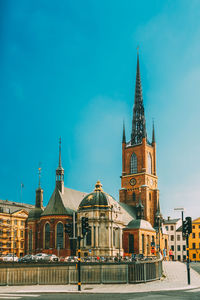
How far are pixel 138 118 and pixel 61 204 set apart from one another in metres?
45.1

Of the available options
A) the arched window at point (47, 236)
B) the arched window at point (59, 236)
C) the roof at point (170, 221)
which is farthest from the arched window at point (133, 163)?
the arched window at point (47, 236)

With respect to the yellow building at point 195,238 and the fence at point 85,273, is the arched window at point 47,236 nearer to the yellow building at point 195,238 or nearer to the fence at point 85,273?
the fence at point 85,273

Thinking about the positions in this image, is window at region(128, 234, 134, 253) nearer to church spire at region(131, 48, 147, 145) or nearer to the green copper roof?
the green copper roof

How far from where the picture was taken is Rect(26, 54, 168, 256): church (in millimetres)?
71250

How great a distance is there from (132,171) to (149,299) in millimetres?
83953

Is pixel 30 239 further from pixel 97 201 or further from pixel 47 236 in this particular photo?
pixel 97 201

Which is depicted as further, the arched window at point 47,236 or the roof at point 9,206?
the roof at point 9,206

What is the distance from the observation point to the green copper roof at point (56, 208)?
2936 inches

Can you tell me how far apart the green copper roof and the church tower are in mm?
25953

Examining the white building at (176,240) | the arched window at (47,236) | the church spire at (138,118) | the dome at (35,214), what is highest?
the church spire at (138,118)

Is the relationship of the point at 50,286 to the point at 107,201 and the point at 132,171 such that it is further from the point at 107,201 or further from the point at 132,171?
the point at 132,171

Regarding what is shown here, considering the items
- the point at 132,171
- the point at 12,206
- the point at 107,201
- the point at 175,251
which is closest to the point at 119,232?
the point at 107,201

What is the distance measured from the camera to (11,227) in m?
96.1

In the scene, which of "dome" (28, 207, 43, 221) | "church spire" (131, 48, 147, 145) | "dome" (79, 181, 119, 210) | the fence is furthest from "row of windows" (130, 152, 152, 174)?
the fence
